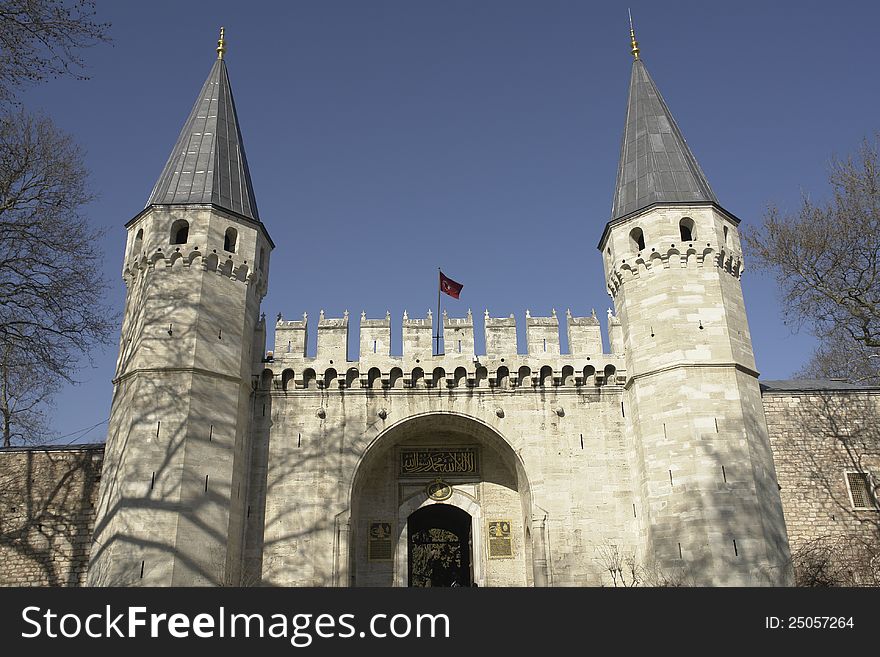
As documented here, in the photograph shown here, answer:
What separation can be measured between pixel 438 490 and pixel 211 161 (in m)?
9.82

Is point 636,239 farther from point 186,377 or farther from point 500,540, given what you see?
point 186,377

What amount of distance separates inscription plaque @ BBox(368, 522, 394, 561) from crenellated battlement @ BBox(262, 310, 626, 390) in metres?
3.41

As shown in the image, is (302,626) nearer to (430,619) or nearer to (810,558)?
(430,619)

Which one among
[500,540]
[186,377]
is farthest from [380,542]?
[186,377]

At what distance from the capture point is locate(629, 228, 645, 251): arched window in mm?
18078

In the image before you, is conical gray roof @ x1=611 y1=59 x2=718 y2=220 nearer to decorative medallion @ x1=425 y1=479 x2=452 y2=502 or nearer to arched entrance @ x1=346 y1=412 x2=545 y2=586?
arched entrance @ x1=346 y1=412 x2=545 y2=586

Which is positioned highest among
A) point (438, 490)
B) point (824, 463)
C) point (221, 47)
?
point (221, 47)

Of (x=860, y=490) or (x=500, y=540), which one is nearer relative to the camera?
(x=860, y=490)

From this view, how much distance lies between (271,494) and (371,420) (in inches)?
108

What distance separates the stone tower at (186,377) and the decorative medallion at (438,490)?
14.8 feet

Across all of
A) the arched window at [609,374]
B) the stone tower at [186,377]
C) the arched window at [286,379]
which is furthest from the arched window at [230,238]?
the arched window at [609,374]

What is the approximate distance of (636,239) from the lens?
1825cm

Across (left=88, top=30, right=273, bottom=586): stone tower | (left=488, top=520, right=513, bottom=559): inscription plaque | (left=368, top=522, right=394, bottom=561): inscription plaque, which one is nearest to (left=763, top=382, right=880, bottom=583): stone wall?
(left=488, top=520, right=513, bottom=559): inscription plaque

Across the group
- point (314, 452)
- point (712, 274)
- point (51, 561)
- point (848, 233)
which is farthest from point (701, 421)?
point (51, 561)
